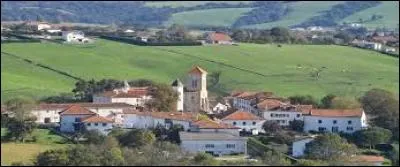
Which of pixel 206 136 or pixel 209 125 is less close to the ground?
pixel 209 125

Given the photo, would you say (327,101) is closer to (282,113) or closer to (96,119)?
(282,113)

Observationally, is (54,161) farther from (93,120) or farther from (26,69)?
(26,69)

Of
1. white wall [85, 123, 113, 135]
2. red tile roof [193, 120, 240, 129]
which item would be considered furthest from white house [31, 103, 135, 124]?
red tile roof [193, 120, 240, 129]

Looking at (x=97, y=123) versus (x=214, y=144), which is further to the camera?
(x=97, y=123)

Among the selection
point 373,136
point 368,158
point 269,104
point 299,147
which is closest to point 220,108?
point 269,104

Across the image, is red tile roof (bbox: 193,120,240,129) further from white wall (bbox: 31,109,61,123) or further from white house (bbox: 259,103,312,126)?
white wall (bbox: 31,109,61,123)

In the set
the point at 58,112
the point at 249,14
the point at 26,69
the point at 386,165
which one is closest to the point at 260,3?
the point at 249,14
